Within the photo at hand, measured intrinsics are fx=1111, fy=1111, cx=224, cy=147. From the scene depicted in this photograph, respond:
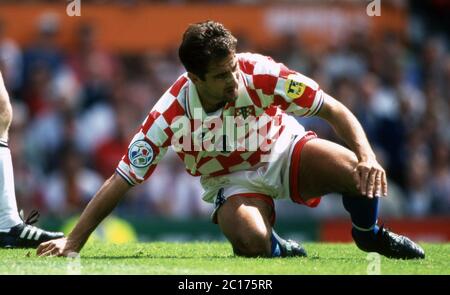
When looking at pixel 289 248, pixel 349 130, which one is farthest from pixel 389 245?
pixel 349 130

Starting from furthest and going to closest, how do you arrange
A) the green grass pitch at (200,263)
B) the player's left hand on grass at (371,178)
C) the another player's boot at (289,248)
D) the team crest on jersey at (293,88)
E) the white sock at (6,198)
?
the white sock at (6,198) → the another player's boot at (289,248) → the team crest on jersey at (293,88) → the player's left hand on grass at (371,178) → the green grass pitch at (200,263)

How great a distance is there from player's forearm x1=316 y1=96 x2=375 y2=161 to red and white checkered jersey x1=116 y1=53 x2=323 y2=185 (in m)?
0.09

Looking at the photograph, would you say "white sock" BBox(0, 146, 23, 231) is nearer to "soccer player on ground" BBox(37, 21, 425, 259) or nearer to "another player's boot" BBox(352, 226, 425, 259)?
"soccer player on ground" BBox(37, 21, 425, 259)

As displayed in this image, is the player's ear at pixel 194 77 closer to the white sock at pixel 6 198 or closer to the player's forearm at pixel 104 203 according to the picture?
the player's forearm at pixel 104 203

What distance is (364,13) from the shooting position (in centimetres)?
1370

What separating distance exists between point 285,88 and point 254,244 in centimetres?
96

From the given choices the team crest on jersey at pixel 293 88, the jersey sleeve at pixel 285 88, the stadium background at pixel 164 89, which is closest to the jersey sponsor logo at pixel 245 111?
the jersey sleeve at pixel 285 88

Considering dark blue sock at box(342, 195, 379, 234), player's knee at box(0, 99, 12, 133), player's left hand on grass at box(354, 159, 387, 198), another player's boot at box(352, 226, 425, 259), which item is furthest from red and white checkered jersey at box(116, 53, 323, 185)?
player's knee at box(0, 99, 12, 133)

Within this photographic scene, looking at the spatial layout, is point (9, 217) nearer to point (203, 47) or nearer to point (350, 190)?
point (203, 47)

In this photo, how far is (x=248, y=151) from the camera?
692 cm

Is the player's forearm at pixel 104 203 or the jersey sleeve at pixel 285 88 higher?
the jersey sleeve at pixel 285 88

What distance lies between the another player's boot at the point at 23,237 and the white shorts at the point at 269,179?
1.23 m

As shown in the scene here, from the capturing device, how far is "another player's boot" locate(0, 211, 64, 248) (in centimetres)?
739

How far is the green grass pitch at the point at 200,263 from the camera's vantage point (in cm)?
600
